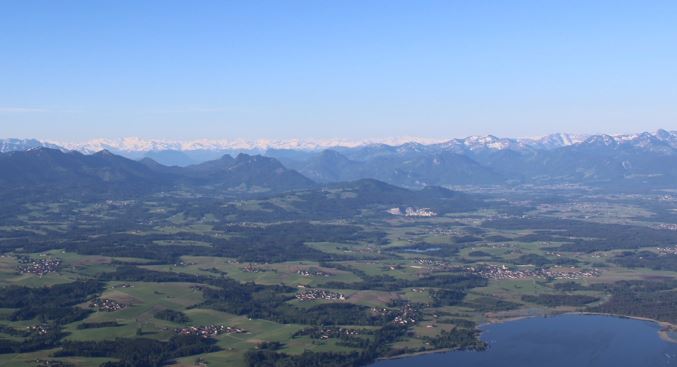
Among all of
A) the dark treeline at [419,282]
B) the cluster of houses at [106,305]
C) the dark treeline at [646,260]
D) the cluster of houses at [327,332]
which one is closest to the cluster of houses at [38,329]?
the cluster of houses at [106,305]

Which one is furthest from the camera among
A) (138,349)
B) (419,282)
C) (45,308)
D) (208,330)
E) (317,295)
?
(419,282)

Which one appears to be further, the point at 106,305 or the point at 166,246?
the point at 166,246

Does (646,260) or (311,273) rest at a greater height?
(311,273)

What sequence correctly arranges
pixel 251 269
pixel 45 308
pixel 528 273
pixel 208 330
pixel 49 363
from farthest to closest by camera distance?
pixel 528 273 < pixel 251 269 < pixel 45 308 < pixel 208 330 < pixel 49 363

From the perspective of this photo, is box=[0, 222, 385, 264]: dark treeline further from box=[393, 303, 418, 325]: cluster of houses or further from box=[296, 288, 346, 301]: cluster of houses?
box=[393, 303, 418, 325]: cluster of houses

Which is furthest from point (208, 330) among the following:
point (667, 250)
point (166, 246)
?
point (667, 250)

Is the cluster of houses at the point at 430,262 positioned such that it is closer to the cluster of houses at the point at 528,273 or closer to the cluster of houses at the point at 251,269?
the cluster of houses at the point at 528,273

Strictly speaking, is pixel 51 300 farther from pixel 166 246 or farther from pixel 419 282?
pixel 166 246

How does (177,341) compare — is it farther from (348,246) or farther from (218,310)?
(348,246)
